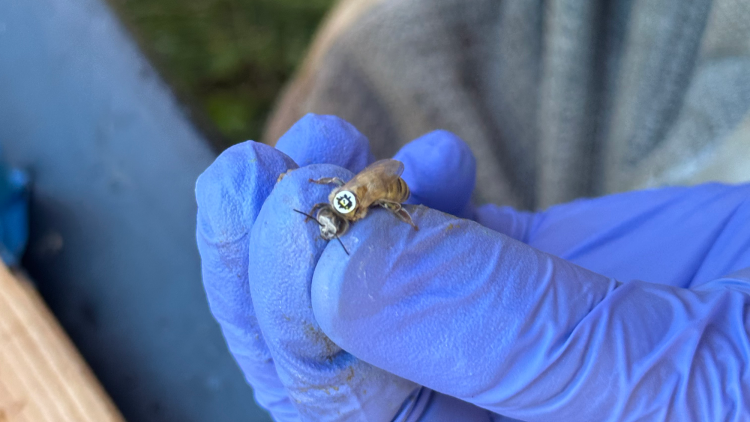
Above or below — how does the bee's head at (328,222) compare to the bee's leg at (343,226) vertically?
above

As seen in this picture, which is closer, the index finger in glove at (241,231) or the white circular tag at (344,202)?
the white circular tag at (344,202)

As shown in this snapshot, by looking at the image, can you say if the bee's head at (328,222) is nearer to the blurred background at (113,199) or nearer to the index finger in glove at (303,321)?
the index finger in glove at (303,321)

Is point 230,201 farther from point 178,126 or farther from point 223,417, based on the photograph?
point 223,417

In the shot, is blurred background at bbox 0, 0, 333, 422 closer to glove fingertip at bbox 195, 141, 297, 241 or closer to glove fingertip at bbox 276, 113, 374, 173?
glove fingertip at bbox 276, 113, 374, 173

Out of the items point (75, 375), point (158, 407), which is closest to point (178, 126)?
point (75, 375)

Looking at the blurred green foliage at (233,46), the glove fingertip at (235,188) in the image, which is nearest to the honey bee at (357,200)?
the glove fingertip at (235,188)

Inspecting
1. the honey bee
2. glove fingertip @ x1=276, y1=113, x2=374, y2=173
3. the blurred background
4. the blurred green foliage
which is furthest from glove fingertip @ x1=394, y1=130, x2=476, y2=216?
the blurred green foliage

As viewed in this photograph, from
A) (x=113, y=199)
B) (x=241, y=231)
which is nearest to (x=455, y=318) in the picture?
(x=241, y=231)

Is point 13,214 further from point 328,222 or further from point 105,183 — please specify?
point 328,222
